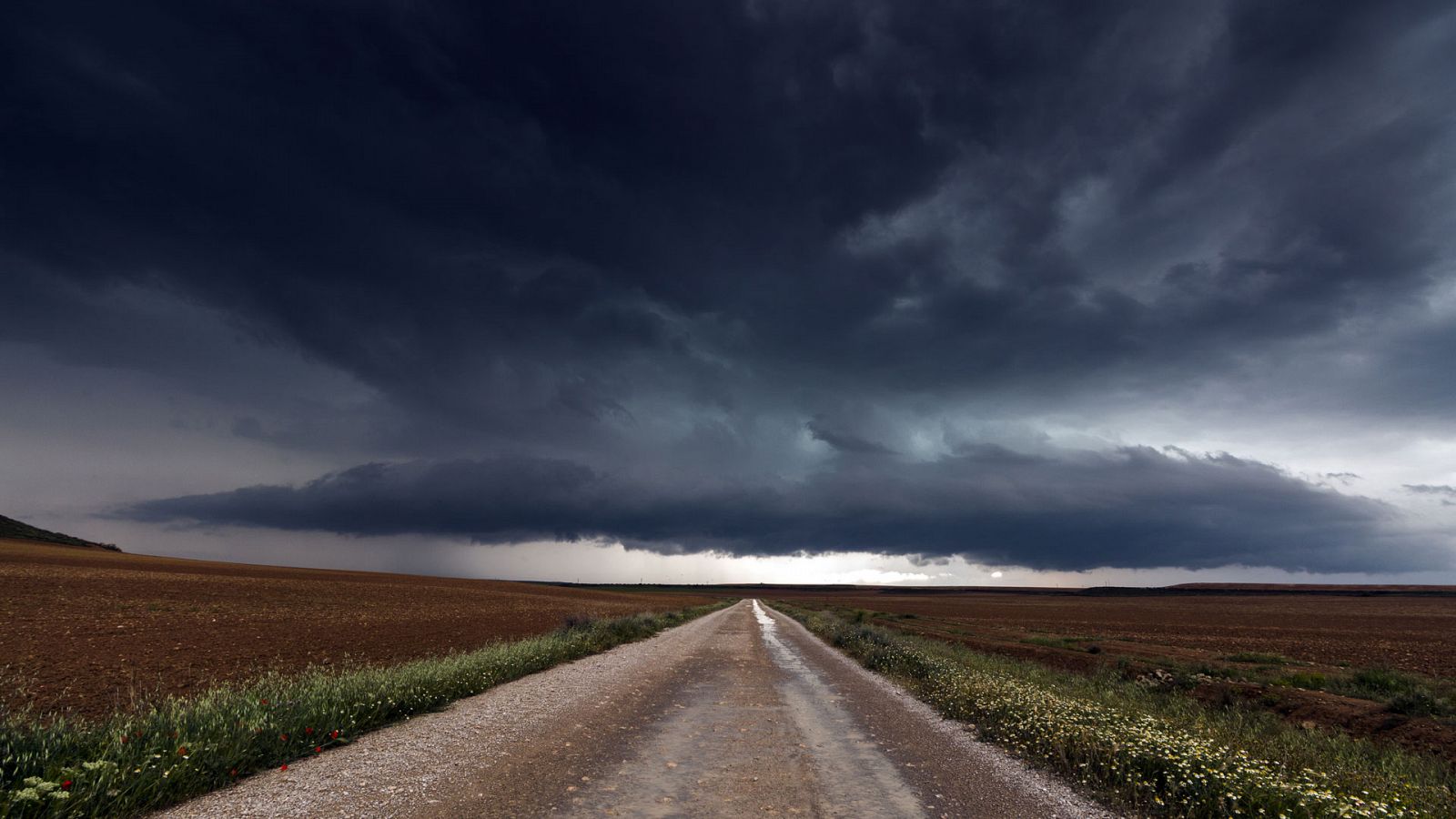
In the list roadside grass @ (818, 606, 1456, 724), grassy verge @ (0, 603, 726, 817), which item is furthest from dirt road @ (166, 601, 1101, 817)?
roadside grass @ (818, 606, 1456, 724)

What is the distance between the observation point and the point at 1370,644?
46.3 meters

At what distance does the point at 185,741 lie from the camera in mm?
8484

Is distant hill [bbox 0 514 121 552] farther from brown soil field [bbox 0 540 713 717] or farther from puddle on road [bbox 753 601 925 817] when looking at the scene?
puddle on road [bbox 753 601 925 817]

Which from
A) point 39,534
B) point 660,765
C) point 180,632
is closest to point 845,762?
point 660,765

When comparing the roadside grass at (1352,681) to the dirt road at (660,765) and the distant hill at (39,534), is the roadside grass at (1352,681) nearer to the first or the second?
the dirt road at (660,765)

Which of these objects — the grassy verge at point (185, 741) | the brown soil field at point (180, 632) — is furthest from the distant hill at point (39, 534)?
the grassy verge at point (185, 741)

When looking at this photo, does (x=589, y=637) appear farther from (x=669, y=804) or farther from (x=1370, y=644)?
(x=1370, y=644)

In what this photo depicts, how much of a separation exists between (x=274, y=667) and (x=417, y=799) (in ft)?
63.2

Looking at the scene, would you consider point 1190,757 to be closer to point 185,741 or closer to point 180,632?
point 185,741

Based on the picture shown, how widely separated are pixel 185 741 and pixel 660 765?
21.0ft

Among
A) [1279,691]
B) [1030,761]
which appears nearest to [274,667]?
[1030,761]

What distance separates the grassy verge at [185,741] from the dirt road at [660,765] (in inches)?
19.2

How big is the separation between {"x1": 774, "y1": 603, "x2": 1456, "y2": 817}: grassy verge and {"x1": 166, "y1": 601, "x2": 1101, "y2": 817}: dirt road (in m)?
0.83

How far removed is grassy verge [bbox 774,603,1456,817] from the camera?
7.54 metres
